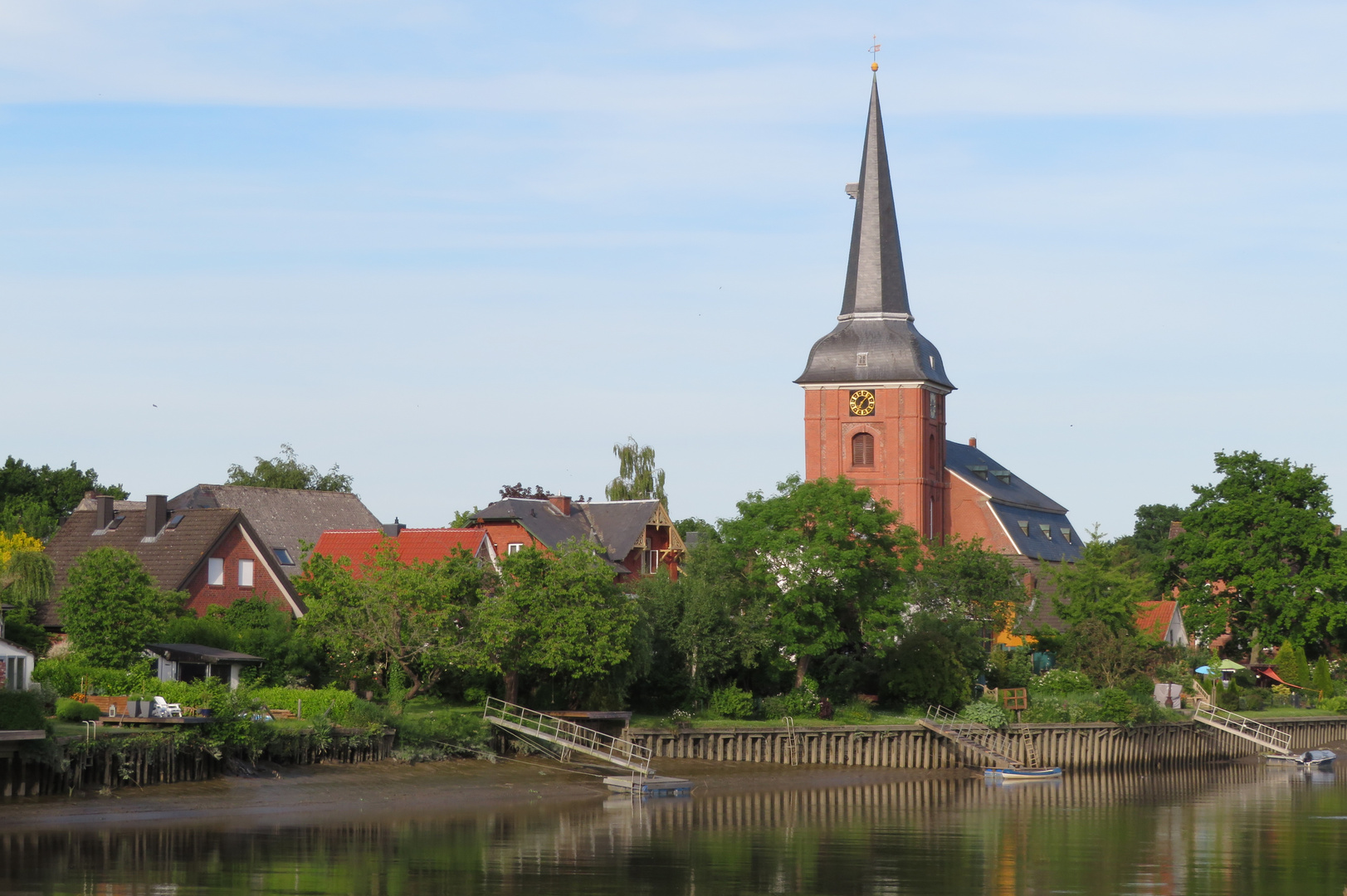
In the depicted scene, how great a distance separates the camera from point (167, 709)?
151 ft

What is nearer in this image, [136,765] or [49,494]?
[136,765]

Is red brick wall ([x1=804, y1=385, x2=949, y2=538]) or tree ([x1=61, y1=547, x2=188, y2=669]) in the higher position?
red brick wall ([x1=804, y1=385, x2=949, y2=538])

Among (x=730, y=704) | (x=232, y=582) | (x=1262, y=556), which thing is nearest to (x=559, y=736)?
(x=730, y=704)

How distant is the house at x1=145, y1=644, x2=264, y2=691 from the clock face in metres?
55.5

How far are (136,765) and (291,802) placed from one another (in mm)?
3841

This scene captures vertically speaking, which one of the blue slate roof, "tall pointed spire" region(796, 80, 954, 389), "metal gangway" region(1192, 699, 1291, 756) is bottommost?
"metal gangway" region(1192, 699, 1291, 756)

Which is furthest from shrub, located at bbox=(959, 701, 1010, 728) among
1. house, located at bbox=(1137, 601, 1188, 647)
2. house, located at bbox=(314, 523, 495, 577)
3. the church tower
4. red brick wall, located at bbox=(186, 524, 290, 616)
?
the church tower

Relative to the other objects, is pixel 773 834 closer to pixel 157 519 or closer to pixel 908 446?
pixel 157 519

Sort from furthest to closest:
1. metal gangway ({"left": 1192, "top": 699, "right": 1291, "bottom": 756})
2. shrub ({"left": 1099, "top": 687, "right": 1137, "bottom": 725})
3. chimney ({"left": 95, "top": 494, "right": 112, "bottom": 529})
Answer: metal gangway ({"left": 1192, "top": 699, "right": 1291, "bottom": 756}) < shrub ({"left": 1099, "top": 687, "right": 1137, "bottom": 725}) < chimney ({"left": 95, "top": 494, "right": 112, "bottom": 529})

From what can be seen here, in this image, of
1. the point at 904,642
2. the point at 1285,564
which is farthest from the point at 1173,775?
the point at 1285,564

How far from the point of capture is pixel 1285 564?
88.8 metres

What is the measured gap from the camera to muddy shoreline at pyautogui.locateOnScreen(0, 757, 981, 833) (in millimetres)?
40656

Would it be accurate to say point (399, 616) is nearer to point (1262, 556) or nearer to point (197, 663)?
point (197, 663)

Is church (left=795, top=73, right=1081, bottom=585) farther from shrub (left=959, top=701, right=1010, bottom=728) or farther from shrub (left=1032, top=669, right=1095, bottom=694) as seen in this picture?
shrub (left=959, top=701, right=1010, bottom=728)
